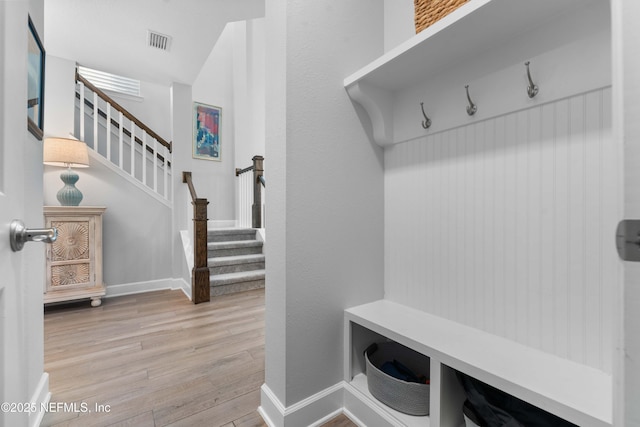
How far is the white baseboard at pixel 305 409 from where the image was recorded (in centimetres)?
117

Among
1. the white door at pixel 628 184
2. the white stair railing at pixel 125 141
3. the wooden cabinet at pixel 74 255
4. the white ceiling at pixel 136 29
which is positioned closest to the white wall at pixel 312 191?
the white door at pixel 628 184

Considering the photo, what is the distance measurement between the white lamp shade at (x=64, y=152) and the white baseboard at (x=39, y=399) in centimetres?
205

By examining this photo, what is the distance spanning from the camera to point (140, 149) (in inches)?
156

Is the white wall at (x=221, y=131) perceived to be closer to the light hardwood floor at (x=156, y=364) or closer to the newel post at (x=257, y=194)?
the newel post at (x=257, y=194)

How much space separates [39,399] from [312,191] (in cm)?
159

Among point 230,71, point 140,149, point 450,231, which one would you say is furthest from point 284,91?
point 230,71

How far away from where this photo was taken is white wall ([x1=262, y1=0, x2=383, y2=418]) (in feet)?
3.84

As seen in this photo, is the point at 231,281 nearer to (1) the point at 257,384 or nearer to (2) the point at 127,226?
(2) the point at 127,226

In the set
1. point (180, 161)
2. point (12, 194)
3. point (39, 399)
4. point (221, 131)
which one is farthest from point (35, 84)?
point (221, 131)

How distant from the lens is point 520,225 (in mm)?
1015

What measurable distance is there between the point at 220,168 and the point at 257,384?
4.19 meters

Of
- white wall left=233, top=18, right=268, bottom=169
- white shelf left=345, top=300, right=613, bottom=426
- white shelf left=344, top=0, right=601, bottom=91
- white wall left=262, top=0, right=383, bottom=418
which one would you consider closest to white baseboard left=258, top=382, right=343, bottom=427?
white wall left=262, top=0, right=383, bottom=418

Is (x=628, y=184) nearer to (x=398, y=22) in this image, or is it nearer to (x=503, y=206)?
(x=503, y=206)

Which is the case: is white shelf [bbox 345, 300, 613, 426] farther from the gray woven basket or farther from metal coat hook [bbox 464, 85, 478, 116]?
metal coat hook [bbox 464, 85, 478, 116]
